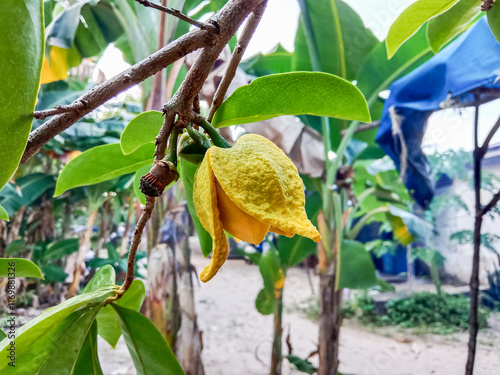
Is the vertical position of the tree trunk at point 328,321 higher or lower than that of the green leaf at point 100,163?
lower

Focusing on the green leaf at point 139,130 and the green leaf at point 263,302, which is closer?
the green leaf at point 139,130

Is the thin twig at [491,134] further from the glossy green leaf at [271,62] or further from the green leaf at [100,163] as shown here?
the glossy green leaf at [271,62]

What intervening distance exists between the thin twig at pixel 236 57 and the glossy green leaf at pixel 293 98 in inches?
0.4

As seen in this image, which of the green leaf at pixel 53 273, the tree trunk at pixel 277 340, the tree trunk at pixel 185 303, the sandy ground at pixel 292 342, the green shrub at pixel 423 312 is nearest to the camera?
the tree trunk at pixel 185 303

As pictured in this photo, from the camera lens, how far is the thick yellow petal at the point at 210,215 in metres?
0.20

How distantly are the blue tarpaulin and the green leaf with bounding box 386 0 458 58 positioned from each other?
1.58 ft

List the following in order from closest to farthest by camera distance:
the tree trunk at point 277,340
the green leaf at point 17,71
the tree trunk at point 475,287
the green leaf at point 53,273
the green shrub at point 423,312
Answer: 1. the green leaf at point 17,71
2. the tree trunk at point 475,287
3. the tree trunk at point 277,340
4. the green shrub at point 423,312
5. the green leaf at point 53,273

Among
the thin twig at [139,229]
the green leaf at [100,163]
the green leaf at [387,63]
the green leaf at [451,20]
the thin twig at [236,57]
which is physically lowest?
the thin twig at [139,229]

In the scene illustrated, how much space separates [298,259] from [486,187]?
1.09m

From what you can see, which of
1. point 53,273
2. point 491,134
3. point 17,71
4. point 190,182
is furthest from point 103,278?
point 53,273

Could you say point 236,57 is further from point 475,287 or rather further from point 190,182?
point 475,287

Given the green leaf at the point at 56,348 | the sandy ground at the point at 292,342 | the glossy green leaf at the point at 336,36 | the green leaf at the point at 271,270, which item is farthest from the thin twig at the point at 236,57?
the green leaf at the point at 271,270

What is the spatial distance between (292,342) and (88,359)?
2373 millimetres

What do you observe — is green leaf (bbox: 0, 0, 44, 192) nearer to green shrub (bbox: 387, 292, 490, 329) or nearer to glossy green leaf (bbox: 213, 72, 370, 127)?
glossy green leaf (bbox: 213, 72, 370, 127)
